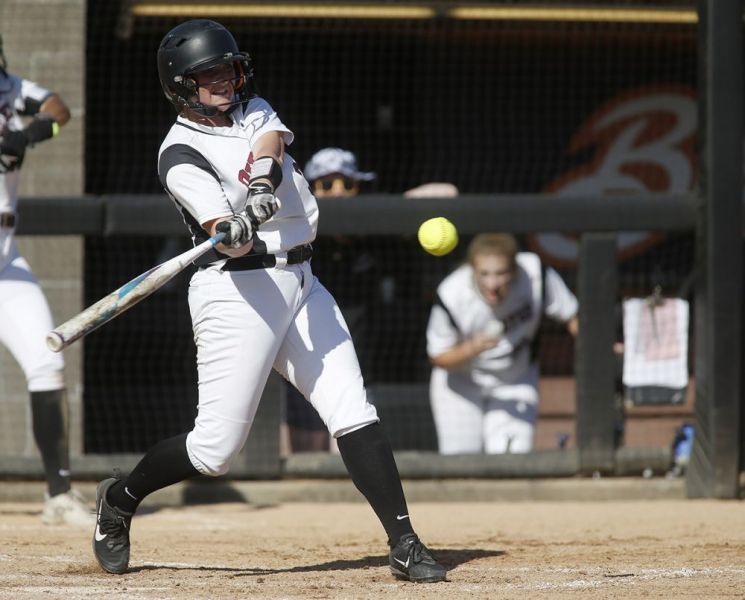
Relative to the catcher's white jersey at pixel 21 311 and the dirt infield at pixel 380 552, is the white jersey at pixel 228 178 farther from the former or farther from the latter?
the catcher's white jersey at pixel 21 311

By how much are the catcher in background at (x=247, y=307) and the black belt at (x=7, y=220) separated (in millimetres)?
1473

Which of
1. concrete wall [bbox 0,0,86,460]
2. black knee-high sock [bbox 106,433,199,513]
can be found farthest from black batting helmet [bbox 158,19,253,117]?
concrete wall [bbox 0,0,86,460]

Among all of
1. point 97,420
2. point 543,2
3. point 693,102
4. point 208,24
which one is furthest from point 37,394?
point 693,102

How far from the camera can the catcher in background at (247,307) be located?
150 inches

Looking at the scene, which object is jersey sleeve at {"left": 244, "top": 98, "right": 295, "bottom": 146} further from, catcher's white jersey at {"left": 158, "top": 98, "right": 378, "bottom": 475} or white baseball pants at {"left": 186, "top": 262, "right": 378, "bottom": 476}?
white baseball pants at {"left": 186, "top": 262, "right": 378, "bottom": 476}

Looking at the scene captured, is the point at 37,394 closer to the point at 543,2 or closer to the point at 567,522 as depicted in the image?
the point at 567,522

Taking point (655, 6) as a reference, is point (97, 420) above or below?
below

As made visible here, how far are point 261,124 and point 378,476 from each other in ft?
3.51

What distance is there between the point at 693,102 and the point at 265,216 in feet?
16.7

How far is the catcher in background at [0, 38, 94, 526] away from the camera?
5.07 meters

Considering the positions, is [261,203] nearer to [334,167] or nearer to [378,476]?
[378,476]

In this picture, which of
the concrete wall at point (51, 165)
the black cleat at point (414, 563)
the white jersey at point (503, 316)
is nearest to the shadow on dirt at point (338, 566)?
the black cleat at point (414, 563)

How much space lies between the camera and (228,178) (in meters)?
3.83

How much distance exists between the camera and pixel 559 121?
8.12 m
